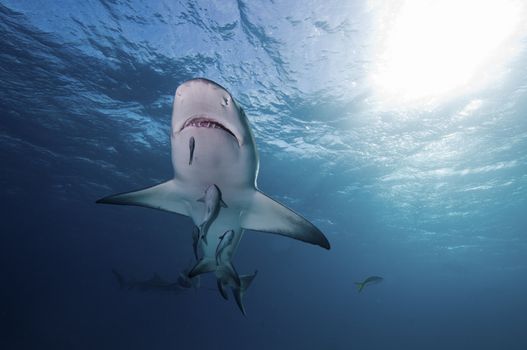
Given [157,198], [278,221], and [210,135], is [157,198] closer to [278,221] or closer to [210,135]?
[278,221]

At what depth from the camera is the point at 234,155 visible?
331cm

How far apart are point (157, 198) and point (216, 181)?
1.31m

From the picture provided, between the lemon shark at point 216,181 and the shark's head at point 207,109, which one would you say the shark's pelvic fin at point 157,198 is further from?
the shark's head at point 207,109

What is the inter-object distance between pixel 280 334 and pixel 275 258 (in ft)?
79.5

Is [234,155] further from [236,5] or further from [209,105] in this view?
[236,5]

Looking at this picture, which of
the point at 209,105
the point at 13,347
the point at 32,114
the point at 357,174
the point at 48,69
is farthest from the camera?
the point at 13,347

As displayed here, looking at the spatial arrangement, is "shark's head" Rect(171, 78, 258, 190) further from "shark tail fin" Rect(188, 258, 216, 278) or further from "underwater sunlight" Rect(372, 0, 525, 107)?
"underwater sunlight" Rect(372, 0, 525, 107)

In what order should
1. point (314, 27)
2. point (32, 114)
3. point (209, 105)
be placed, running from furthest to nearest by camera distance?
point (32, 114) → point (314, 27) → point (209, 105)

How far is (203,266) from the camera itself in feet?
15.3

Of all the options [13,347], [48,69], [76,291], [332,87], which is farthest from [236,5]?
[76,291]

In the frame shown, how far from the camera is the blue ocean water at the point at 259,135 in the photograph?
10242 mm

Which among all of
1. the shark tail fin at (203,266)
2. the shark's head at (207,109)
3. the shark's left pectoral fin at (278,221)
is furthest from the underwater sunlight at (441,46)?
the shark tail fin at (203,266)

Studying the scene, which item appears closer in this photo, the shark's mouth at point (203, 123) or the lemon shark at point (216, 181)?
the lemon shark at point (216, 181)

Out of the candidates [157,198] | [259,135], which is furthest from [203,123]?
[259,135]
